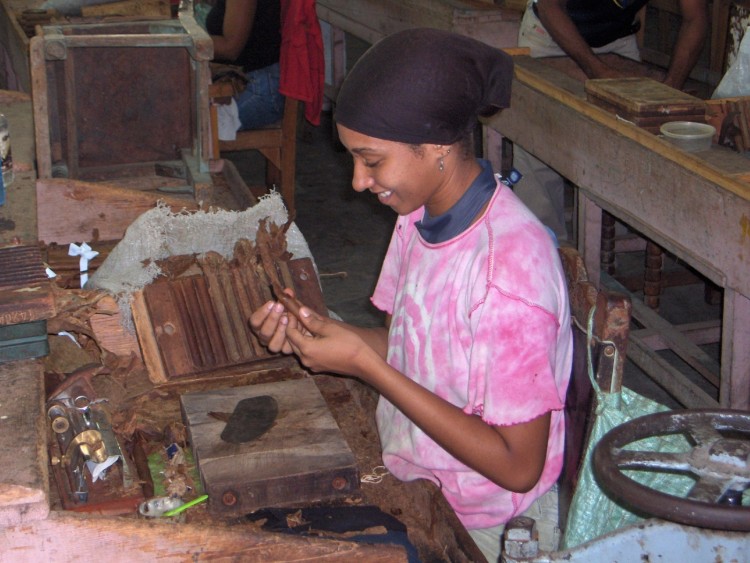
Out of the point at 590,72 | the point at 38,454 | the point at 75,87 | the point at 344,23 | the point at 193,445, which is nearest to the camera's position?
the point at 38,454

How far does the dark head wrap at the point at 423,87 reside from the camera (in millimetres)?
1578

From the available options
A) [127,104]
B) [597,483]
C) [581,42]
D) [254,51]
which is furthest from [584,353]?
[254,51]

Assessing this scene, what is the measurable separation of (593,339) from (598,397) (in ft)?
0.33

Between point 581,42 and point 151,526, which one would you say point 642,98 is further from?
point 151,526

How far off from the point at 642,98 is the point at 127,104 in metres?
1.71

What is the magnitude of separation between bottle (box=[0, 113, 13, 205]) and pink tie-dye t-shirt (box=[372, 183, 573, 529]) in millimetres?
1230

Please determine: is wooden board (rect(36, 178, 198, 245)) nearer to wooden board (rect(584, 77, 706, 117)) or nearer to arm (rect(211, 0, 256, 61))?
wooden board (rect(584, 77, 706, 117))

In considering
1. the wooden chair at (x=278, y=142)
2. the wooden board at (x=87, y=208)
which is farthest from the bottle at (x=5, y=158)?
the wooden chair at (x=278, y=142)

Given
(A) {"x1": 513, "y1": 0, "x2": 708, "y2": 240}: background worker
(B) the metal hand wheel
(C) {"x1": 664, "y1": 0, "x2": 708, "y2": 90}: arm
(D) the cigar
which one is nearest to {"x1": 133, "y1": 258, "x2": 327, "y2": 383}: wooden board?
(D) the cigar

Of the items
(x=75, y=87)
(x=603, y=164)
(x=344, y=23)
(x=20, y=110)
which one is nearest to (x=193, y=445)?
(x=75, y=87)

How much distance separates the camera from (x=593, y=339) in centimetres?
164

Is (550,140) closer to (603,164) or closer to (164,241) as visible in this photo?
(603,164)

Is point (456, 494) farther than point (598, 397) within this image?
Yes

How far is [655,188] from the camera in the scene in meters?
3.02
